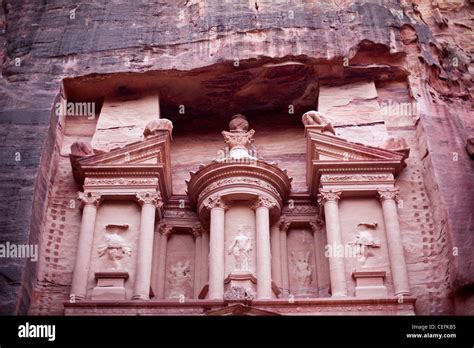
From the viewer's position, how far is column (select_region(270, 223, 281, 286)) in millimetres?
15219

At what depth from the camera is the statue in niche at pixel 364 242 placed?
14.5 m

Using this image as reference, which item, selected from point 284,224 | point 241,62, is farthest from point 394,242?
point 241,62

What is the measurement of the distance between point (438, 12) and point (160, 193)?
9.58 meters

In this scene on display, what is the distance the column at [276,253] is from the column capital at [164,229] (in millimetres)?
2274

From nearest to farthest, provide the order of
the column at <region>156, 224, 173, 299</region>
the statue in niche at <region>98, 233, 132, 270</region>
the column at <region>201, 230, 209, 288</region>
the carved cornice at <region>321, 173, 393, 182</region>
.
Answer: the statue in niche at <region>98, 233, 132, 270</region>, the column at <region>201, 230, 209, 288</region>, the column at <region>156, 224, 173, 299</region>, the carved cornice at <region>321, 173, 393, 182</region>

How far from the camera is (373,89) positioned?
17.7 m

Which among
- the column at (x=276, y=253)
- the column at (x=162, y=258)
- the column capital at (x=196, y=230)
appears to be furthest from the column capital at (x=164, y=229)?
the column at (x=276, y=253)

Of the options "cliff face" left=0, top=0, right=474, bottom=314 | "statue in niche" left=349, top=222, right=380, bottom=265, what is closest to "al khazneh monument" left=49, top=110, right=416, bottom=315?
"statue in niche" left=349, top=222, right=380, bottom=265

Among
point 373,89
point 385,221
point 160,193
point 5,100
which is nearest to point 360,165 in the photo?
point 385,221

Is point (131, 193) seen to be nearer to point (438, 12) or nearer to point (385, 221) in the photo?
point (385, 221)

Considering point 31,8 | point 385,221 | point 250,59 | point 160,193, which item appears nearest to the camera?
point 385,221

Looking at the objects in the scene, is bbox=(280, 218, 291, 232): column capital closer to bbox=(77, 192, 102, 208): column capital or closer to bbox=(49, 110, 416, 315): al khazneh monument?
bbox=(49, 110, 416, 315): al khazneh monument

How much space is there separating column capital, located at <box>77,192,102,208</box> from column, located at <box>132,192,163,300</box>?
82 centimetres

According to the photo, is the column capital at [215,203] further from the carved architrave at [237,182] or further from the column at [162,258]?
the column at [162,258]
